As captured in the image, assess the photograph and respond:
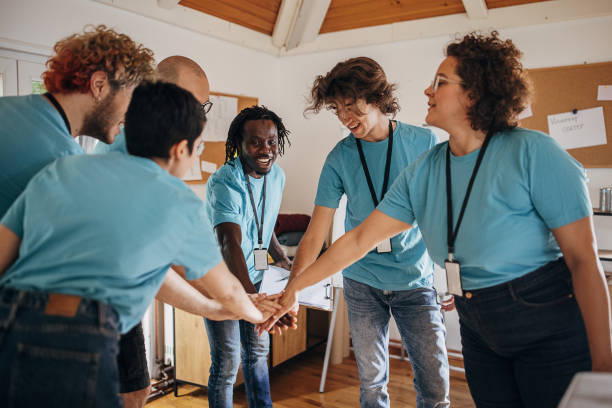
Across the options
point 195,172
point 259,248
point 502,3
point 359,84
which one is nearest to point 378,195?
point 359,84

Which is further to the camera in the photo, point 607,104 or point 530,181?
point 607,104

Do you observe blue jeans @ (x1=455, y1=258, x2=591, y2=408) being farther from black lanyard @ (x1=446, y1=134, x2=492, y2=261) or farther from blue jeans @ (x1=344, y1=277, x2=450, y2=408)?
blue jeans @ (x1=344, y1=277, x2=450, y2=408)

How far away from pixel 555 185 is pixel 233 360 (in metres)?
1.57

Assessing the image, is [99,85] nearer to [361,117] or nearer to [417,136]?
[361,117]

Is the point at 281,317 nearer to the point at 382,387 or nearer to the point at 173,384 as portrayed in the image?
the point at 382,387

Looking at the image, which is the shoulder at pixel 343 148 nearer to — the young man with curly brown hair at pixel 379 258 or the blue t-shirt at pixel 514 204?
the young man with curly brown hair at pixel 379 258

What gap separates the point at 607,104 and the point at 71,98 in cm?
334

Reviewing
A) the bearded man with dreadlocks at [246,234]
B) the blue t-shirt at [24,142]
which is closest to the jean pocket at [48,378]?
the blue t-shirt at [24,142]

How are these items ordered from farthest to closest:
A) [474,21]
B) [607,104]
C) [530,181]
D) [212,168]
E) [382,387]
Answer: [212,168], [474,21], [607,104], [382,387], [530,181]

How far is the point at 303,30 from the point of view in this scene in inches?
165

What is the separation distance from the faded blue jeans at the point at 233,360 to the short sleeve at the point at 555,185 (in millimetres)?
1429

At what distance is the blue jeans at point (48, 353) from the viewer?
3.02 ft

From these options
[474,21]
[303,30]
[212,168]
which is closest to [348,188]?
[212,168]

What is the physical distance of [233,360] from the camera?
210cm
